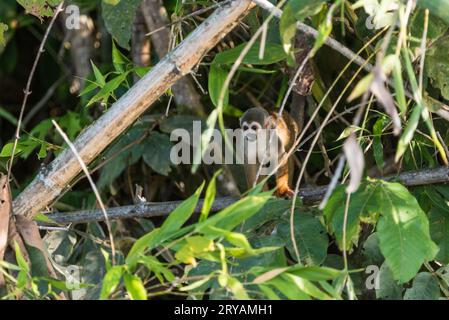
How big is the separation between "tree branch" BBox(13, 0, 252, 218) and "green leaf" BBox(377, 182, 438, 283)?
0.62 metres

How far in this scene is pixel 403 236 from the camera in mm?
1872

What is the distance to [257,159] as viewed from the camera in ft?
11.3

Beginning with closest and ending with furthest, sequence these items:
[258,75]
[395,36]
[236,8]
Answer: [236,8], [395,36], [258,75]

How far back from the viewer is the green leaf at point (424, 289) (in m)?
2.08

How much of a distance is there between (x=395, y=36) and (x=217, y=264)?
83 cm

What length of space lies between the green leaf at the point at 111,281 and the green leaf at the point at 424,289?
82cm

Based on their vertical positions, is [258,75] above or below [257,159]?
above

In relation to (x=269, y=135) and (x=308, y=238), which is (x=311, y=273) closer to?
(x=308, y=238)

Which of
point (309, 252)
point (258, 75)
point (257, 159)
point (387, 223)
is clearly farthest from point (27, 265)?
point (258, 75)

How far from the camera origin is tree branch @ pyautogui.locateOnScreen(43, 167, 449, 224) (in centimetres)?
230

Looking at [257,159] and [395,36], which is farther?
[257,159]

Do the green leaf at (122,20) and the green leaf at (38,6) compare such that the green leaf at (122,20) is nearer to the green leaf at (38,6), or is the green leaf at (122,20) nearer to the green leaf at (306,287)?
the green leaf at (38,6)

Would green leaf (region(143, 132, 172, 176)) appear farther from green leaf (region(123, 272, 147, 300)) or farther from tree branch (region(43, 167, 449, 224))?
green leaf (region(123, 272, 147, 300))

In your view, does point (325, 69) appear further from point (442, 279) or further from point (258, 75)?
point (442, 279)
